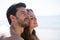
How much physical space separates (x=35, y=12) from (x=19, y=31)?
0.26 metres

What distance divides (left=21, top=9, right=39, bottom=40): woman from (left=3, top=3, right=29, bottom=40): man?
0.13 feet

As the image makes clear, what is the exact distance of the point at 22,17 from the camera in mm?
1313

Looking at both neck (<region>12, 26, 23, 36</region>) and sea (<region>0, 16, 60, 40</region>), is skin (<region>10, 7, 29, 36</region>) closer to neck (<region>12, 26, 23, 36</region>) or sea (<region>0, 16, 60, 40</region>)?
neck (<region>12, 26, 23, 36</region>)

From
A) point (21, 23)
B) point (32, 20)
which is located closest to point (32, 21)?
point (32, 20)

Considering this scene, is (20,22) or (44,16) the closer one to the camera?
(20,22)

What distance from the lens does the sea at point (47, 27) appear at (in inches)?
54.9

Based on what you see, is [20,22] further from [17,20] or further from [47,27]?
[47,27]

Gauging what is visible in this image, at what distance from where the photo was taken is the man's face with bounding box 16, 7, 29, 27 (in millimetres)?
1300

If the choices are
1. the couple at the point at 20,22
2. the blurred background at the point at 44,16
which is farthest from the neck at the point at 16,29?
the blurred background at the point at 44,16

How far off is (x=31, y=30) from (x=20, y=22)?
14cm

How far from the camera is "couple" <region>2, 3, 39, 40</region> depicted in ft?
4.27

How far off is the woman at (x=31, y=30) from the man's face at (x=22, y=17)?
43mm

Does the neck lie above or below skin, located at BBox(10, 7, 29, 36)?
below

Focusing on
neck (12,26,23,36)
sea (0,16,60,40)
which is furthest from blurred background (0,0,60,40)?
neck (12,26,23,36)
